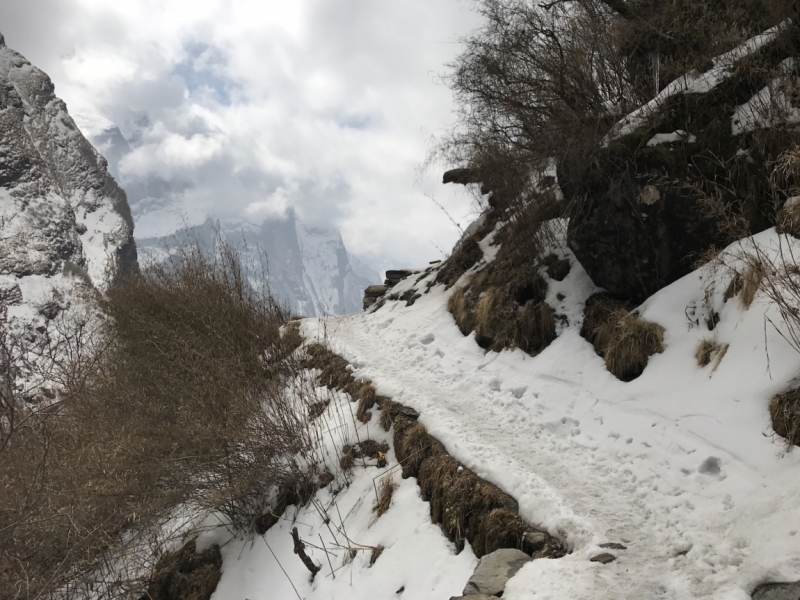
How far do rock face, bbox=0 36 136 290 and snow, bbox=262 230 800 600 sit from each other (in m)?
52.6

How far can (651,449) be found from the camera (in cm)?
404

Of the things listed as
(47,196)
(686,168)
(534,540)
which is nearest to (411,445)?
(534,540)

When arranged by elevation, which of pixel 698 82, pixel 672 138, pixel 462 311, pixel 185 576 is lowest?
pixel 185 576

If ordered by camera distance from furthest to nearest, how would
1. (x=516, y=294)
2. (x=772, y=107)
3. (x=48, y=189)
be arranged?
1. (x=48, y=189)
2. (x=516, y=294)
3. (x=772, y=107)

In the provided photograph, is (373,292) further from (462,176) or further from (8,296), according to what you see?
(8,296)

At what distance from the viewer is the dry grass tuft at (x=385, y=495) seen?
15.6 feet

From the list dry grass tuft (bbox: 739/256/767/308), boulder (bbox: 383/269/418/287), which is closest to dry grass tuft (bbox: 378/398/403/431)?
dry grass tuft (bbox: 739/256/767/308)

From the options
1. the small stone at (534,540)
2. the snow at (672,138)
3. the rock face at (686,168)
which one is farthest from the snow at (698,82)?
the small stone at (534,540)

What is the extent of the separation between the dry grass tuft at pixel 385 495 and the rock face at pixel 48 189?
171 ft

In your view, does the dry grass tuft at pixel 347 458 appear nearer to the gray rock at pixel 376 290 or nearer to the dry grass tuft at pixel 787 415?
the dry grass tuft at pixel 787 415

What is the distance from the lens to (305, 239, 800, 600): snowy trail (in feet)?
8.93

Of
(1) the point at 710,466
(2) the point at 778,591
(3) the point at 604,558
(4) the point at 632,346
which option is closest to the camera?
(2) the point at 778,591

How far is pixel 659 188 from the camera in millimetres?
5512

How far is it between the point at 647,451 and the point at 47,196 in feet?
288
